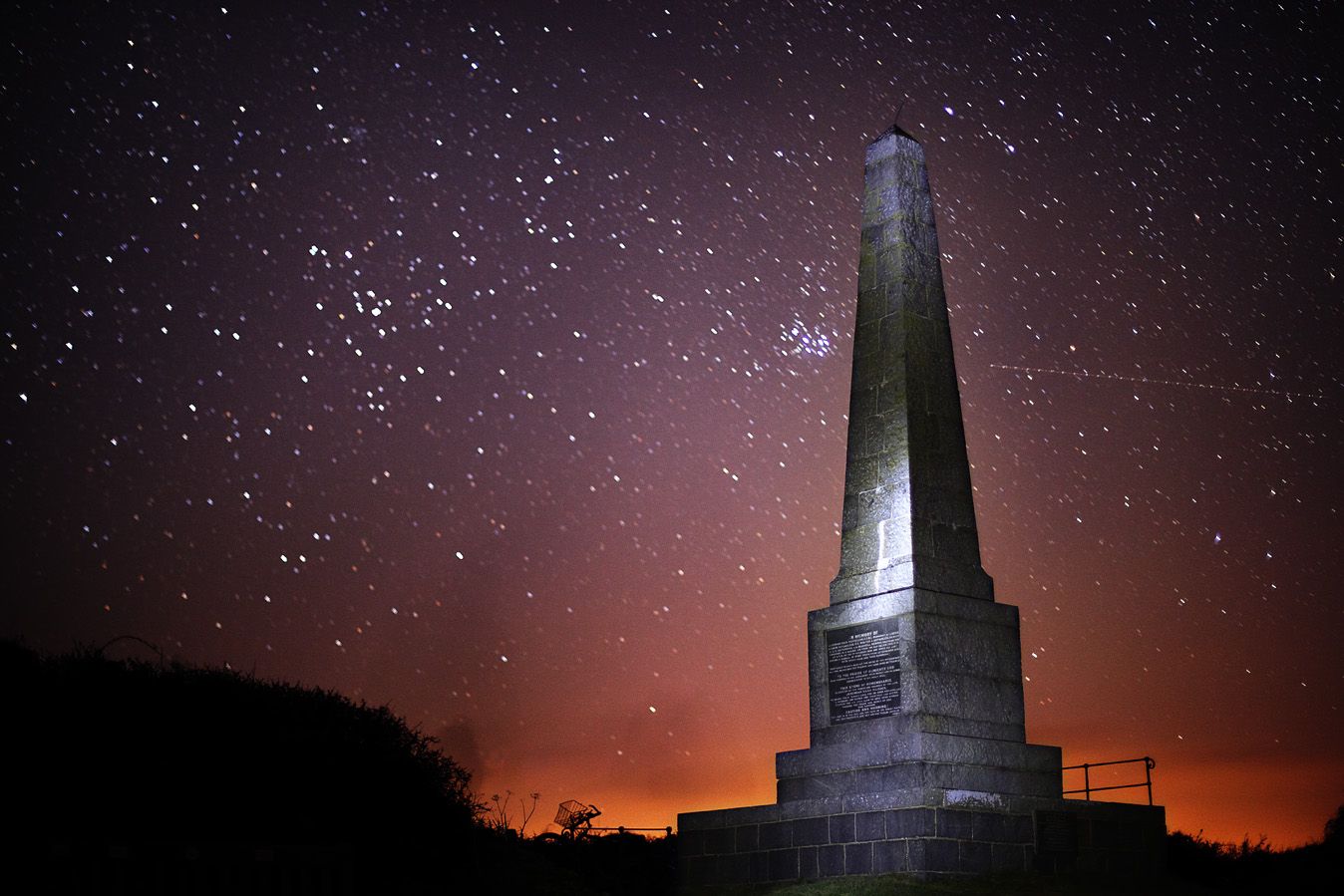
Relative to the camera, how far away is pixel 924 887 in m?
14.9

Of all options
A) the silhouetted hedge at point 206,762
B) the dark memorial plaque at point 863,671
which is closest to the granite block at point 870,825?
the dark memorial plaque at point 863,671

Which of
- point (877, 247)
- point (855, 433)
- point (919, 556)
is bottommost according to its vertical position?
point (919, 556)

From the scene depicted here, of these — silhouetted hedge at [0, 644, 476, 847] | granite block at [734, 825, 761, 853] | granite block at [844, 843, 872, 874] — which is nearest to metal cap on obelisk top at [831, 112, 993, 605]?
granite block at [734, 825, 761, 853]

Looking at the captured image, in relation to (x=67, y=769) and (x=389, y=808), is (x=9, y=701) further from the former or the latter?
(x=389, y=808)

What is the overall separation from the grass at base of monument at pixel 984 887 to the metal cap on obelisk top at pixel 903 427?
359 cm

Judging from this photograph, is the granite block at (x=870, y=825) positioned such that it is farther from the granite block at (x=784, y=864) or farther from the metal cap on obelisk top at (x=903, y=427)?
the metal cap on obelisk top at (x=903, y=427)

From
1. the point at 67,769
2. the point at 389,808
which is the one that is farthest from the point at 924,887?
the point at 67,769

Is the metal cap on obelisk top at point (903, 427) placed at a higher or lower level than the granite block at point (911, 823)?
higher

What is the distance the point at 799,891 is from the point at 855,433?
5.96 meters

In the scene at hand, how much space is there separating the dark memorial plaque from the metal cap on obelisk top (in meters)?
0.50

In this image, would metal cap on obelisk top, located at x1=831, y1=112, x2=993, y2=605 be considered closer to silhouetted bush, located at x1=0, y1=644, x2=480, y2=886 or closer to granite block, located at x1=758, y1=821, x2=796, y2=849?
granite block, located at x1=758, y1=821, x2=796, y2=849

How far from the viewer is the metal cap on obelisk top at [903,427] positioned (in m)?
17.6

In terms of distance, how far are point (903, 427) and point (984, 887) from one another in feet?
18.9

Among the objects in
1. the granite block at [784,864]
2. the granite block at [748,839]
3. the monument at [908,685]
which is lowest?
the granite block at [784,864]
